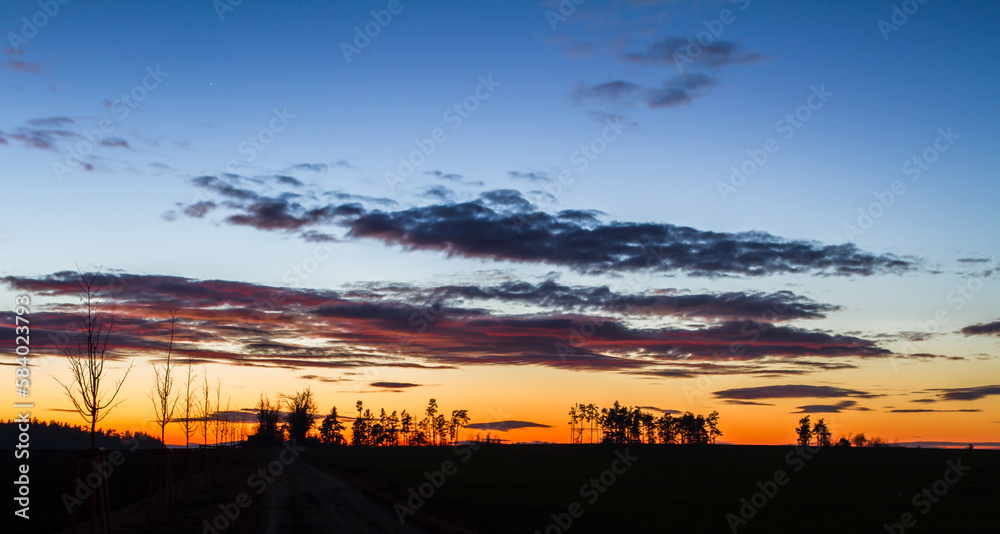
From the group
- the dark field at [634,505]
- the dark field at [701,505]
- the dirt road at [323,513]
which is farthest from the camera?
the dark field at [701,505]

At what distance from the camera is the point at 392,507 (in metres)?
34.1

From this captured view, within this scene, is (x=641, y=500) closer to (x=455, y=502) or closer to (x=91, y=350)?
(x=455, y=502)

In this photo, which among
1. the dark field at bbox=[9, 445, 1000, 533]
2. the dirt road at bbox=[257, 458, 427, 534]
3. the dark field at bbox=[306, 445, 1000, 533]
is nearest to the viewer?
the dirt road at bbox=[257, 458, 427, 534]

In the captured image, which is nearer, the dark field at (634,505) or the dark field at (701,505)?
Result: the dark field at (634,505)

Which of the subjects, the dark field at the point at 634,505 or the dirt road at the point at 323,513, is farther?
the dark field at the point at 634,505

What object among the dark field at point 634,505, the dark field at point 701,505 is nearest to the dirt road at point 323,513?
the dark field at point 634,505

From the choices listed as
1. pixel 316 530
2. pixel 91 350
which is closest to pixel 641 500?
pixel 316 530

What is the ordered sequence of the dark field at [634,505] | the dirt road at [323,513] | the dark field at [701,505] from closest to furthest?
1. the dirt road at [323,513]
2. the dark field at [634,505]
3. the dark field at [701,505]

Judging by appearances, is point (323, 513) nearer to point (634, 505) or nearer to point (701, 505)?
point (634, 505)

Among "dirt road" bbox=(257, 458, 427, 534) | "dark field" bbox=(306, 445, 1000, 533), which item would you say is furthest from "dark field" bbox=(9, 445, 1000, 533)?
"dirt road" bbox=(257, 458, 427, 534)

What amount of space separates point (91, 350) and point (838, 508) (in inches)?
1438

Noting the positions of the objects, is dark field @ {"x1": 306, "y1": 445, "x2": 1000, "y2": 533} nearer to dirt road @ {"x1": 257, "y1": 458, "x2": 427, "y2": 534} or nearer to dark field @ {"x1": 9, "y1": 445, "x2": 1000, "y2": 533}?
dark field @ {"x1": 9, "y1": 445, "x2": 1000, "y2": 533}

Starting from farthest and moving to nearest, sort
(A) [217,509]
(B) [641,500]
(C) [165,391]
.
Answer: (C) [165,391], (B) [641,500], (A) [217,509]

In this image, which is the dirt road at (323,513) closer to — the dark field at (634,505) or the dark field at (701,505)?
the dark field at (634,505)
